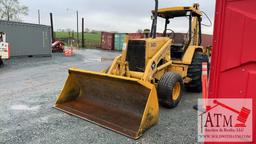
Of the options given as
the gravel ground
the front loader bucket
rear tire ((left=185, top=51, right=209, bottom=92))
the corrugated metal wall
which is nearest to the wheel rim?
the gravel ground

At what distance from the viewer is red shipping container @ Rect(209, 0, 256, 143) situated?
1913 mm

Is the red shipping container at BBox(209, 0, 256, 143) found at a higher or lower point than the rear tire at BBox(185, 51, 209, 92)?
higher

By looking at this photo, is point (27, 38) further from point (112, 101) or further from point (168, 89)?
point (168, 89)

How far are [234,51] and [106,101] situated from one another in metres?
3.28

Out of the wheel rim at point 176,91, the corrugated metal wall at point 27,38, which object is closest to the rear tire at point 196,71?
the wheel rim at point 176,91

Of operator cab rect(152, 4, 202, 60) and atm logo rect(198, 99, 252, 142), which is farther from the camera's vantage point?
operator cab rect(152, 4, 202, 60)

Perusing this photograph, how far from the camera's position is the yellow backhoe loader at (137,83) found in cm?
416

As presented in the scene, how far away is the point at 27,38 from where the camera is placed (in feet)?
59.0

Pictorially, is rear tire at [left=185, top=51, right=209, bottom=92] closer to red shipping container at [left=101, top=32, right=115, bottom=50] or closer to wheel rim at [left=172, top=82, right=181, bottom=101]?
wheel rim at [left=172, top=82, right=181, bottom=101]

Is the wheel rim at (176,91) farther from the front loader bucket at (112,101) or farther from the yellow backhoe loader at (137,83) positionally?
the front loader bucket at (112,101)

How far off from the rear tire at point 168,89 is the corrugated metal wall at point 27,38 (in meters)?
14.8

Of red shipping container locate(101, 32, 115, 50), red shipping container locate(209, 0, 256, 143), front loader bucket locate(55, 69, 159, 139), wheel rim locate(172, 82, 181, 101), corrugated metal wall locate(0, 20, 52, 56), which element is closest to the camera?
red shipping container locate(209, 0, 256, 143)

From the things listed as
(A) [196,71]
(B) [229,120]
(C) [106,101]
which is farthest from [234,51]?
(A) [196,71]

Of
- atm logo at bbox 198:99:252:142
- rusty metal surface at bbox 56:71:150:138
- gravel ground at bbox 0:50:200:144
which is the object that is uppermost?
atm logo at bbox 198:99:252:142
